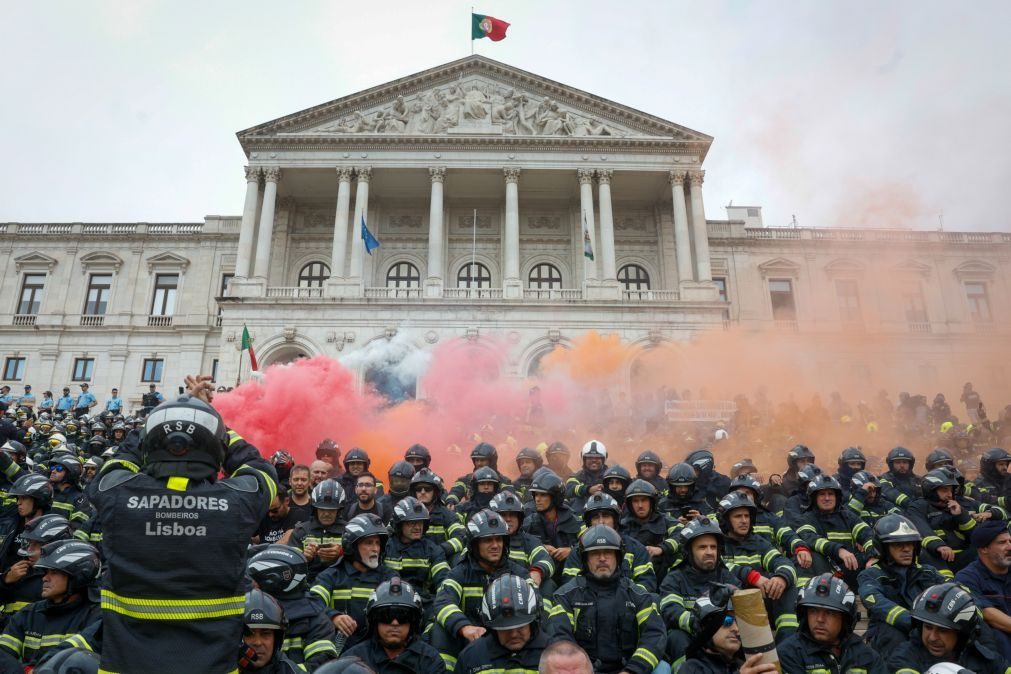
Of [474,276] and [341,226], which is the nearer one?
[341,226]

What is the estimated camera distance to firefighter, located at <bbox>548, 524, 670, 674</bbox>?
211 inches

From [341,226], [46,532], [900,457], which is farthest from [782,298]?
[46,532]

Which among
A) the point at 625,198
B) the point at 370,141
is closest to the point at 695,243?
the point at 625,198

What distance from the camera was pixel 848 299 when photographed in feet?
131

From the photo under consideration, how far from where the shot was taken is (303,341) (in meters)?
30.4

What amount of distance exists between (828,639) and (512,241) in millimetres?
29488

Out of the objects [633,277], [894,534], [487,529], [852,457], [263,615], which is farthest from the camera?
[633,277]

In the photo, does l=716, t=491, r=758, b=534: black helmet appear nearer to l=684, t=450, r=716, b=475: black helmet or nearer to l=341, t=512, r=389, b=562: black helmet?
l=684, t=450, r=716, b=475: black helmet

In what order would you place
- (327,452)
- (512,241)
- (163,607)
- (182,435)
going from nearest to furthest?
1. (163,607)
2. (182,435)
3. (327,452)
4. (512,241)

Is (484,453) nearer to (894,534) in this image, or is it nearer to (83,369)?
(894,534)

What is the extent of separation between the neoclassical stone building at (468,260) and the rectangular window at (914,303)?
0.13 metres

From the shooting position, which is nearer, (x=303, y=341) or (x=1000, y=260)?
(x=303, y=341)

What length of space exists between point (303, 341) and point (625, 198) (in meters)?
20.2

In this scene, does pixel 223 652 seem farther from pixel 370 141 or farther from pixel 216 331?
pixel 216 331
